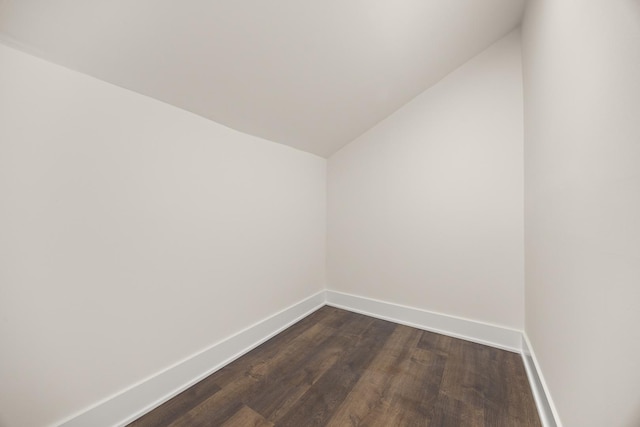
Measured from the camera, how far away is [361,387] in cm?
144

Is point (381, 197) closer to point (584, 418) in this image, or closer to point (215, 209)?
point (215, 209)

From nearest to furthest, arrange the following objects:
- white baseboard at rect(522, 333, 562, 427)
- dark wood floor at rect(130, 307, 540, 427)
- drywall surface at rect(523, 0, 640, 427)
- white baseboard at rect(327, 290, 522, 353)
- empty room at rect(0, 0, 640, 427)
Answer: drywall surface at rect(523, 0, 640, 427) → empty room at rect(0, 0, 640, 427) → white baseboard at rect(522, 333, 562, 427) → dark wood floor at rect(130, 307, 540, 427) → white baseboard at rect(327, 290, 522, 353)

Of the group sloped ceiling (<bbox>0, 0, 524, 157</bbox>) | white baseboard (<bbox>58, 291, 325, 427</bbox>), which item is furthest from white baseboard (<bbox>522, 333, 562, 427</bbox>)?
sloped ceiling (<bbox>0, 0, 524, 157</bbox>)

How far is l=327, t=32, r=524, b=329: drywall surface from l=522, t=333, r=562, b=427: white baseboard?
274mm

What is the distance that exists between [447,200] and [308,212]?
1.31 metres

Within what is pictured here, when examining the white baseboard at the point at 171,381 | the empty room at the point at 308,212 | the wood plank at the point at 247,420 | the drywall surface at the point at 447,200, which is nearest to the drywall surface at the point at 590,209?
the empty room at the point at 308,212

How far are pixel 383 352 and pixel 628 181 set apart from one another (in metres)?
1.67

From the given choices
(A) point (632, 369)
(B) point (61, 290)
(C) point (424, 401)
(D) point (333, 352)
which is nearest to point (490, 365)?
(C) point (424, 401)

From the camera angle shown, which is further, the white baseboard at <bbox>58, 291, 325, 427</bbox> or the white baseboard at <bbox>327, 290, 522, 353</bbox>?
the white baseboard at <bbox>327, 290, 522, 353</bbox>

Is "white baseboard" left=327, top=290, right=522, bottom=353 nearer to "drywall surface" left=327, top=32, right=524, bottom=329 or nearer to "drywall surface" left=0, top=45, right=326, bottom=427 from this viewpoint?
"drywall surface" left=327, top=32, right=524, bottom=329

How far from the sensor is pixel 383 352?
1796 mm

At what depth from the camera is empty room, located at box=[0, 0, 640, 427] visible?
86 centimetres

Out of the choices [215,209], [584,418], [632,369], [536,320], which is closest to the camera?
[632,369]

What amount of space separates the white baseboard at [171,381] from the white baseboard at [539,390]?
174 centimetres
